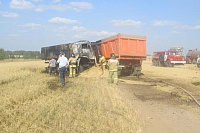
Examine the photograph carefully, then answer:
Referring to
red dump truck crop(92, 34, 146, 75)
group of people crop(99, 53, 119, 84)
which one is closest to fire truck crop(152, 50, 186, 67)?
red dump truck crop(92, 34, 146, 75)

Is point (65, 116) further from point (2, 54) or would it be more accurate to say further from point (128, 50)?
point (2, 54)

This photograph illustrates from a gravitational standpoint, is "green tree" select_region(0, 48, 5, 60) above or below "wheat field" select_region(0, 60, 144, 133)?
above

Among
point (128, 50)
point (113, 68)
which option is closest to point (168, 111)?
point (113, 68)

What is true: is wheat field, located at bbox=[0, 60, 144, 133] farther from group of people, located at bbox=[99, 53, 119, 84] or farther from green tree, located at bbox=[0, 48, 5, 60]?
green tree, located at bbox=[0, 48, 5, 60]

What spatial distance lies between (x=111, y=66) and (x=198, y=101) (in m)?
4.37

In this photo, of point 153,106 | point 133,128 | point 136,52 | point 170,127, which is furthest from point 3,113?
point 136,52

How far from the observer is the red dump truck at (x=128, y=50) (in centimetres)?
1386

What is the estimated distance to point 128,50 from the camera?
14.1 m

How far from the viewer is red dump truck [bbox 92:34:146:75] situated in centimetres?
1386

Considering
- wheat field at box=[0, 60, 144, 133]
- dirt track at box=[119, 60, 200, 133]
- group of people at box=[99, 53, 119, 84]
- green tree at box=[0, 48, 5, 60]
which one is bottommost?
dirt track at box=[119, 60, 200, 133]

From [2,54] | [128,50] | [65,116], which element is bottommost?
[65,116]

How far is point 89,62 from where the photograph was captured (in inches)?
→ 678

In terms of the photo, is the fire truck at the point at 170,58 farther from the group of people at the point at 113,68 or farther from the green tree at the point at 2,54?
the green tree at the point at 2,54

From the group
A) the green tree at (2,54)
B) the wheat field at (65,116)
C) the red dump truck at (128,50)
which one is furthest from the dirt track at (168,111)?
the green tree at (2,54)
